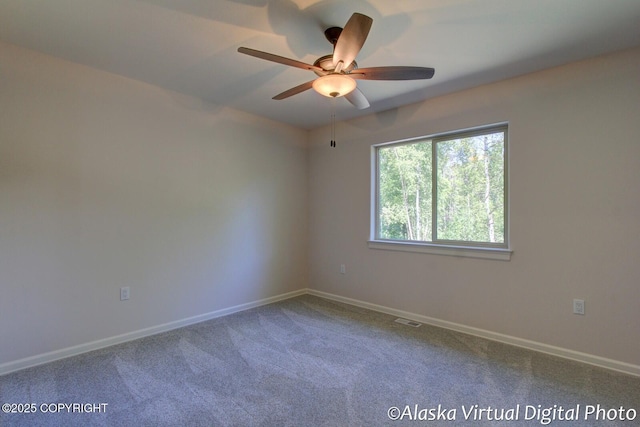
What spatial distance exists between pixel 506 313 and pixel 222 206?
3.06m

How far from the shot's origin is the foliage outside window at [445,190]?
2.97 m

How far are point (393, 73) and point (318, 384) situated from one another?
2.10 metres

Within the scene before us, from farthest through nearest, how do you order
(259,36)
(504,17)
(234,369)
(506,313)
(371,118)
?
(371,118) → (506,313) → (234,369) → (259,36) → (504,17)

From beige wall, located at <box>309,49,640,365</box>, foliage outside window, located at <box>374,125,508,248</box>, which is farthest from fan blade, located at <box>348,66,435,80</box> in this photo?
foliage outside window, located at <box>374,125,508,248</box>

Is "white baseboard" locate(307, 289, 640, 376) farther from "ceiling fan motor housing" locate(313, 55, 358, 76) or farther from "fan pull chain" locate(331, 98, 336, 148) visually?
"ceiling fan motor housing" locate(313, 55, 358, 76)

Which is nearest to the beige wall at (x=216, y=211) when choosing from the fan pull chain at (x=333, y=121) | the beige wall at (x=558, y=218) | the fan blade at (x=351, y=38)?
the beige wall at (x=558, y=218)

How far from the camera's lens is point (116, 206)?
9.12 ft

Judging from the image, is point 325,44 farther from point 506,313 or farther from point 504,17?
point 506,313

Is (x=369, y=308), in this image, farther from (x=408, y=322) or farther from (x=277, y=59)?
(x=277, y=59)

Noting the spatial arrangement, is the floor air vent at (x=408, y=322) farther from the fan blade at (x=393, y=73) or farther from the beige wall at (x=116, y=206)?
the fan blade at (x=393, y=73)

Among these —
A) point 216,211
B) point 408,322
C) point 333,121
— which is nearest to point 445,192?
point 408,322

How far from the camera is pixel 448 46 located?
2.26 m

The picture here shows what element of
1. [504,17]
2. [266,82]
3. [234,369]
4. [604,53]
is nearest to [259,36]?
[266,82]

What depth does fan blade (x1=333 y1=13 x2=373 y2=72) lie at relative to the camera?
59.0 inches
